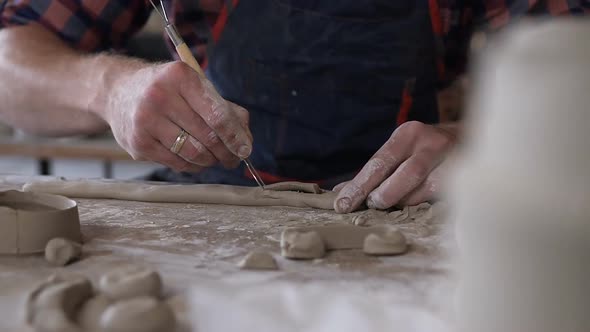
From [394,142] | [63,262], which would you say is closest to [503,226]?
[63,262]

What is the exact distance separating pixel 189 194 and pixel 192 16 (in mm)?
612

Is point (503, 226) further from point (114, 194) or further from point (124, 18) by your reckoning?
point (124, 18)

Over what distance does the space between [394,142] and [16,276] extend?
2.33ft

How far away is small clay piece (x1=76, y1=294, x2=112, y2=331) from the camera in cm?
65

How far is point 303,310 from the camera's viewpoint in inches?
27.7

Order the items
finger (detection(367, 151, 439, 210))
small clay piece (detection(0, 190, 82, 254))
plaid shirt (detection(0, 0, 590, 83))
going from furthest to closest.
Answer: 1. plaid shirt (detection(0, 0, 590, 83))
2. finger (detection(367, 151, 439, 210))
3. small clay piece (detection(0, 190, 82, 254))

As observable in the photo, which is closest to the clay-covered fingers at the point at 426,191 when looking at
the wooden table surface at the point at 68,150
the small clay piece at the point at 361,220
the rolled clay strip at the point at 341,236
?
the small clay piece at the point at 361,220

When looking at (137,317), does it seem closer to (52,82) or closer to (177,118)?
(177,118)

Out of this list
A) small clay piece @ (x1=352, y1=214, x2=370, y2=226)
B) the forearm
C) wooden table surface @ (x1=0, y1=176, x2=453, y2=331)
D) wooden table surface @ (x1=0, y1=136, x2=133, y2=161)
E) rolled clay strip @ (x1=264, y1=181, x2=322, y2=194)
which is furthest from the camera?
wooden table surface @ (x1=0, y1=136, x2=133, y2=161)

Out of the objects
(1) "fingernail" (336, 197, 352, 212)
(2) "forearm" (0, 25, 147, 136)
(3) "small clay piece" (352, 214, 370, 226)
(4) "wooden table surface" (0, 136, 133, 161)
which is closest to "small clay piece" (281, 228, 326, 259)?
(3) "small clay piece" (352, 214, 370, 226)

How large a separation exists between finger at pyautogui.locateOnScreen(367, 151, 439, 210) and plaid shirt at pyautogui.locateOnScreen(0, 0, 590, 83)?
0.57m

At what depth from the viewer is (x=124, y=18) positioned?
5.87ft

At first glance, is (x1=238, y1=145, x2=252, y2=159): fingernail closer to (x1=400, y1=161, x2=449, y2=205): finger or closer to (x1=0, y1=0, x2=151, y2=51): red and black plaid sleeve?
(x1=400, y1=161, x2=449, y2=205): finger

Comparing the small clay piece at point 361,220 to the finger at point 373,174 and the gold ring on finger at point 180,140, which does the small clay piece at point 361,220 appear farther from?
the gold ring on finger at point 180,140
